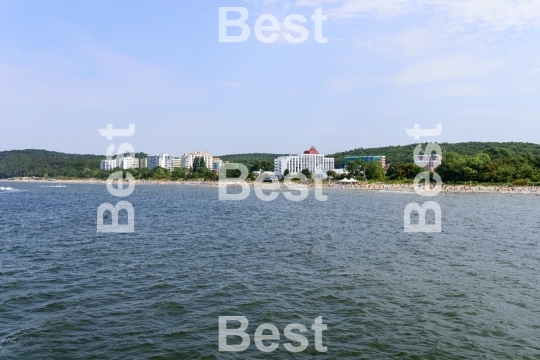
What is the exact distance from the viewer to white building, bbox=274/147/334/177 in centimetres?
17088

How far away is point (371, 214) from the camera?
37969 mm

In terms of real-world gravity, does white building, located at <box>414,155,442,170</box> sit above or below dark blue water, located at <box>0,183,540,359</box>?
above

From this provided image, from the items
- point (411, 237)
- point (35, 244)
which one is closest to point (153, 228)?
point (35, 244)

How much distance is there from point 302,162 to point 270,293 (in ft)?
536

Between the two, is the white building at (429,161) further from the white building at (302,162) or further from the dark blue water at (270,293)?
the dark blue water at (270,293)

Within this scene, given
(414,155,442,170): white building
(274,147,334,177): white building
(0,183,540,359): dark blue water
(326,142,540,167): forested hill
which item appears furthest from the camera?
(274,147,334,177): white building

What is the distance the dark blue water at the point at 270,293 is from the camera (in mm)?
9664

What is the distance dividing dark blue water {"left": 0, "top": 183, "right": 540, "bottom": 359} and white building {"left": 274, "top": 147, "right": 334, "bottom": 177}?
14600 cm

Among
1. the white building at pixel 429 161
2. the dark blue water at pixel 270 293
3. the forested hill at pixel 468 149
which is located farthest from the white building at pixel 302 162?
the dark blue water at pixel 270 293

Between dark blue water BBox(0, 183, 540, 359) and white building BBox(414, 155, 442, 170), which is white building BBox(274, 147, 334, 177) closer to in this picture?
white building BBox(414, 155, 442, 170)

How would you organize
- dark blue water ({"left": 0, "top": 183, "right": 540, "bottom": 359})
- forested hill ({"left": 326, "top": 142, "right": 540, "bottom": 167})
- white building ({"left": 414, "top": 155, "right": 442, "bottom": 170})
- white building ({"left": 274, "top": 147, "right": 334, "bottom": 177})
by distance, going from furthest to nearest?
white building ({"left": 274, "top": 147, "right": 334, "bottom": 177}), forested hill ({"left": 326, "top": 142, "right": 540, "bottom": 167}), white building ({"left": 414, "top": 155, "right": 442, "bottom": 170}), dark blue water ({"left": 0, "top": 183, "right": 540, "bottom": 359})

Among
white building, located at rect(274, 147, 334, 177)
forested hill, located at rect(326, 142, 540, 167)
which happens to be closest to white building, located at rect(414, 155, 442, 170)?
forested hill, located at rect(326, 142, 540, 167)

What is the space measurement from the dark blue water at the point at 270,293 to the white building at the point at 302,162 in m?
146

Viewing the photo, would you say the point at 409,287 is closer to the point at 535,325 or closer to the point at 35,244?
the point at 535,325
